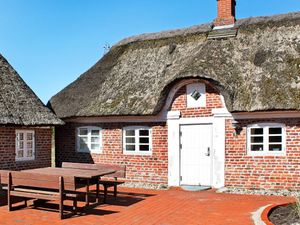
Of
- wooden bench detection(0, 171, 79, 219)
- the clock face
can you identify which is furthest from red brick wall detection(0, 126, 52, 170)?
the clock face

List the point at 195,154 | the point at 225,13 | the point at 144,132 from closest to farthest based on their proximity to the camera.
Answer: the point at 195,154 < the point at 144,132 < the point at 225,13

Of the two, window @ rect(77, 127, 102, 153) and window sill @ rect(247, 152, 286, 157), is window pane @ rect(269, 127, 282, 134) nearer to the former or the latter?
window sill @ rect(247, 152, 286, 157)

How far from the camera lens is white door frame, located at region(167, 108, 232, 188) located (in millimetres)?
12602

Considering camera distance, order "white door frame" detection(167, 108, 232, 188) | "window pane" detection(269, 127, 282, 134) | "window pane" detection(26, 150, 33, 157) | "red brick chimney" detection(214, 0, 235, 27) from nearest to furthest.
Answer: "window pane" detection(269, 127, 282, 134) → "white door frame" detection(167, 108, 232, 188) → "window pane" detection(26, 150, 33, 157) → "red brick chimney" detection(214, 0, 235, 27)

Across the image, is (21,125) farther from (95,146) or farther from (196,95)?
(196,95)

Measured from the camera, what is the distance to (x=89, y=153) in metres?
15.2

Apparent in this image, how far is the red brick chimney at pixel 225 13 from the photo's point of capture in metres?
15.1

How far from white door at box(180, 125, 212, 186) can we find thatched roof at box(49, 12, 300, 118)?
1.32 meters

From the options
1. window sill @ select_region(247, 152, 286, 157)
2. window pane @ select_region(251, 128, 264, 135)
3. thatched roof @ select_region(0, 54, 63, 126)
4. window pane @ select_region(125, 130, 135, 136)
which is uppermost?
thatched roof @ select_region(0, 54, 63, 126)

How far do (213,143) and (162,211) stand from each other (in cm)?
400

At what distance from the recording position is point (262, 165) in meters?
12.1

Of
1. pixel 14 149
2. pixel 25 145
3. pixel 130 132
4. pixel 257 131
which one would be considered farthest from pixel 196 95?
pixel 14 149

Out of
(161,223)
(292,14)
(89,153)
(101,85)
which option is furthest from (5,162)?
(292,14)

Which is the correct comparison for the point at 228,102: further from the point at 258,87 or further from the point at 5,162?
the point at 5,162
